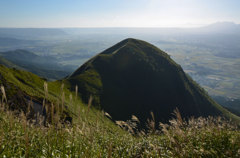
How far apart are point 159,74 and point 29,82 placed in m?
90.8

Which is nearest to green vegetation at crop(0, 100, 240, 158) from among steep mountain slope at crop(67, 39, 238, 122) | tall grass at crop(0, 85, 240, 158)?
tall grass at crop(0, 85, 240, 158)

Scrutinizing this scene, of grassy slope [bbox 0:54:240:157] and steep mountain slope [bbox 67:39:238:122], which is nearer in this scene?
grassy slope [bbox 0:54:240:157]

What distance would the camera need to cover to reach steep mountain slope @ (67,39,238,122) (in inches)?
3991

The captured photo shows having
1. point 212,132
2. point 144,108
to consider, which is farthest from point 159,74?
point 212,132

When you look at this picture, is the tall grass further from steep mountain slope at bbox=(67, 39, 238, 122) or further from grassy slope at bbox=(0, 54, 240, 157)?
steep mountain slope at bbox=(67, 39, 238, 122)

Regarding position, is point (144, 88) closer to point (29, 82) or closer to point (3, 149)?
point (29, 82)

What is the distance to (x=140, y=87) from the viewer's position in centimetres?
12006

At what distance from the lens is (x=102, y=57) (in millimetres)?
133750

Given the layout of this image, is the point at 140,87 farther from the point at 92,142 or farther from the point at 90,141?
the point at 90,141

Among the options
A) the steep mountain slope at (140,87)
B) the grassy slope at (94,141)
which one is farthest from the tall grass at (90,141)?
the steep mountain slope at (140,87)

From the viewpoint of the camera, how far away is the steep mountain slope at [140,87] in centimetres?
10138

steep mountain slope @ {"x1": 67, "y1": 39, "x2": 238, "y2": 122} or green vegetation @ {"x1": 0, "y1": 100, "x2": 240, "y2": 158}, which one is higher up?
green vegetation @ {"x1": 0, "y1": 100, "x2": 240, "y2": 158}

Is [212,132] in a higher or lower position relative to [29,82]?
higher

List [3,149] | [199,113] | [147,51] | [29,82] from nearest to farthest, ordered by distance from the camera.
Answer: [3,149] → [29,82] → [199,113] → [147,51]
